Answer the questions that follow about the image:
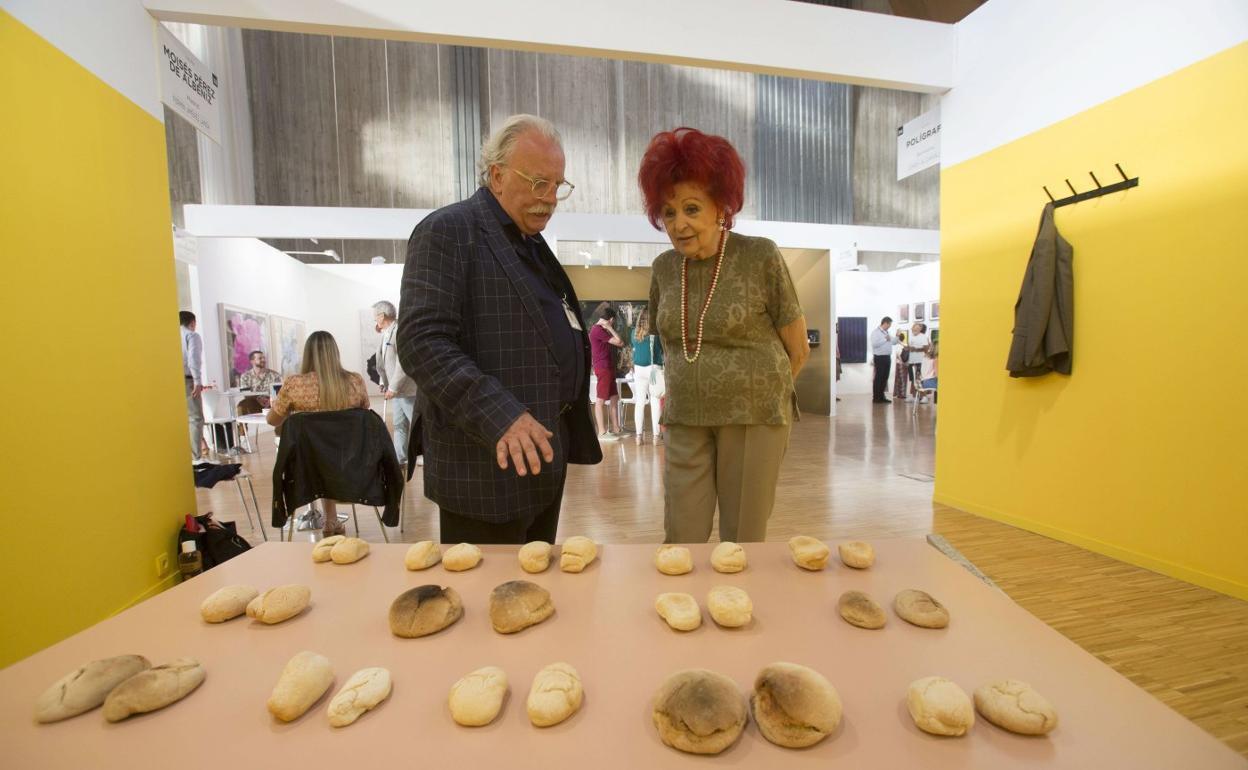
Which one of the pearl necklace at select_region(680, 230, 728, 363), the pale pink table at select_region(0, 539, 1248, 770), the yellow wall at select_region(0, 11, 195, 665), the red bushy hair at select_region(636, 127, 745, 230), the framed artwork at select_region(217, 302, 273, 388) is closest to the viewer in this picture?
the pale pink table at select_region(0, 539, 1248, 770)

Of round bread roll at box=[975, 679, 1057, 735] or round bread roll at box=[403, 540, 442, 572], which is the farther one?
round bread roll at box=[403, 540, 442, 572]

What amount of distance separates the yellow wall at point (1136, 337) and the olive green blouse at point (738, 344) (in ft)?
7.52

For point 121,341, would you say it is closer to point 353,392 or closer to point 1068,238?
point 353,392


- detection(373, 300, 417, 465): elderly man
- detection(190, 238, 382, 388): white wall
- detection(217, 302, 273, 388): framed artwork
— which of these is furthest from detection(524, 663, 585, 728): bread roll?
detection(217, 302, 273, 388): framed artwork

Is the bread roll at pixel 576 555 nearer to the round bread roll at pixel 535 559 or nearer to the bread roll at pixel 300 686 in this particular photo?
the round bread roll at pixel 535 559

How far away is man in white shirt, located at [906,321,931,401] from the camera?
32.7 feet

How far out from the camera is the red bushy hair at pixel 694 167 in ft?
4.41

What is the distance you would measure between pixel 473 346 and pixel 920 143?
4219mm

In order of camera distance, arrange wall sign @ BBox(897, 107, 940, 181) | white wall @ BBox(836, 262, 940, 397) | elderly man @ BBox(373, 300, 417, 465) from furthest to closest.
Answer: white wall @ BBox(836, 262, 940, 397) → elderly man @ BBox(373, 300, 417, 465) → wall sign @ BBox(897, 107, 940, 181)

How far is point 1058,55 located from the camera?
296 cm

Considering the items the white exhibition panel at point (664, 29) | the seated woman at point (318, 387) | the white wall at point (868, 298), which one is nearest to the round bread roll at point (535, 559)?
the seated woman at point (318, 387)

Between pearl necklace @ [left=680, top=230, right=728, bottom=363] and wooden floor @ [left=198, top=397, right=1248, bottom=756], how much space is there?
1.74 m

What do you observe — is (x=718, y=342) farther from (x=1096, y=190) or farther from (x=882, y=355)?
(x=882, y=355)

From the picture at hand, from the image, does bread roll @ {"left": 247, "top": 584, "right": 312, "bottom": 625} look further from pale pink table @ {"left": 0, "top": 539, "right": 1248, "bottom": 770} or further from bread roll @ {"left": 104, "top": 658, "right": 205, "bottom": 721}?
bread roll @ {"left": 104, "top": 658, "right": 205, "bottom": 721}
